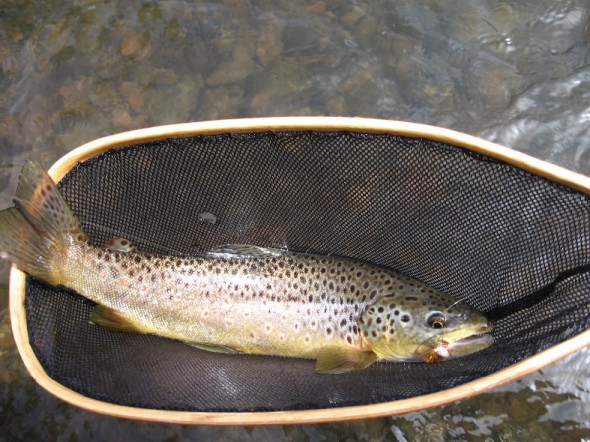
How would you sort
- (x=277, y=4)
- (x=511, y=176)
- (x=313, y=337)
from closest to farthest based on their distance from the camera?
(x=511, y=176), (x=313, y=337), (x=277, y=4)

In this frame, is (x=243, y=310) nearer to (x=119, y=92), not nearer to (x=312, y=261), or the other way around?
(x=312, y=261)

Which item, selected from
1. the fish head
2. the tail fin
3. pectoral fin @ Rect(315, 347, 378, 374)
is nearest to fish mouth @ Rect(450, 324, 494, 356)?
the fish head

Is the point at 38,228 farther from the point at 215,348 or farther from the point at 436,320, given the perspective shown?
the point at 436,320

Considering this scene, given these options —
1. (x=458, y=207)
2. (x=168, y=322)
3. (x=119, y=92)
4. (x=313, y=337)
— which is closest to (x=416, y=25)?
(x=458, y=207)

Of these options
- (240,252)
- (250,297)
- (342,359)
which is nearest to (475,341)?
(342,359)

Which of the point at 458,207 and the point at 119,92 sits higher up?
the point at 458,207
